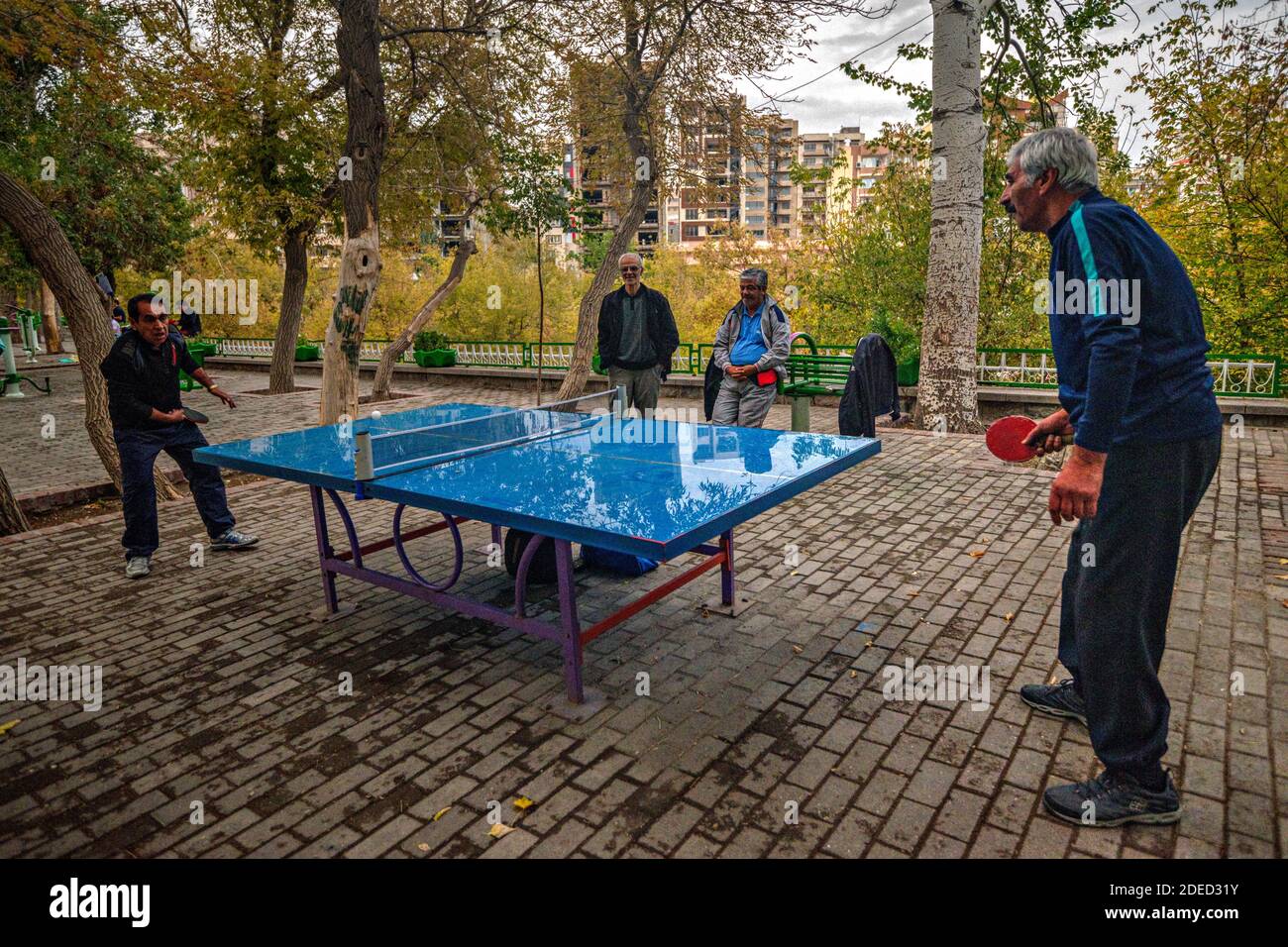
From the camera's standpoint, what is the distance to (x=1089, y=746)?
3.28 m

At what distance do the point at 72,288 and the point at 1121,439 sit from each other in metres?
8.72

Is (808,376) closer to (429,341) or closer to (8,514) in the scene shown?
(8,514)

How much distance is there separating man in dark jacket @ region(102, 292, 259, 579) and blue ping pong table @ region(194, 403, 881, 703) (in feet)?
3.81

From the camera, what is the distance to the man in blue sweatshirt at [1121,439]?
2.55 m

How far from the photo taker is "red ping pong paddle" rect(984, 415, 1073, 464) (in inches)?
126

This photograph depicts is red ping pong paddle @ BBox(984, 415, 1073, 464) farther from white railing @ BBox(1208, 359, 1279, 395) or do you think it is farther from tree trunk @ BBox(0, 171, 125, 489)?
white railing @ BBox(1208, 359, 1279, 395)

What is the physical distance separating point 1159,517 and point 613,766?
2170mm

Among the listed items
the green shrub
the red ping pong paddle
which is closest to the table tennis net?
the red ping pong paddle

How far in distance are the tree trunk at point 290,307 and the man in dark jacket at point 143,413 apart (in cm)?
1090

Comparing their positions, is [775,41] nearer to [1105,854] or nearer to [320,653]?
[320,653]

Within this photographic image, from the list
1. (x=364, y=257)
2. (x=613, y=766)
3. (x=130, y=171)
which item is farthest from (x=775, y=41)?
(x=130, y=171)

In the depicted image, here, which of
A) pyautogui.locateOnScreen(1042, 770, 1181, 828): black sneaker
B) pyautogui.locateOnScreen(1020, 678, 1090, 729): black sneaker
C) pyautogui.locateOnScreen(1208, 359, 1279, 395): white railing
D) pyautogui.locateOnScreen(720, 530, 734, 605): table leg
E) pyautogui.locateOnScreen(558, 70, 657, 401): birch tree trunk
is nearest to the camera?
pyautogui.locateOnScreen(1042, 770, 1181, 828): black sneaker

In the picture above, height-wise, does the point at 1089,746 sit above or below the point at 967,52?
below

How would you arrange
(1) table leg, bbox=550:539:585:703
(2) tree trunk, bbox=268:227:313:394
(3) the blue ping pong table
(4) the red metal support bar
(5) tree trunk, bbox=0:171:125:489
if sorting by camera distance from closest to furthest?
1. (3) the blue ping pong table
2. (1) table leg, bbox=550:539:585:703
3. (4) the red metal support bar
4. (5) tree trunk, bbox=0:171:125:489
5. (2) tree trunk, bbox=268:227:313:394
